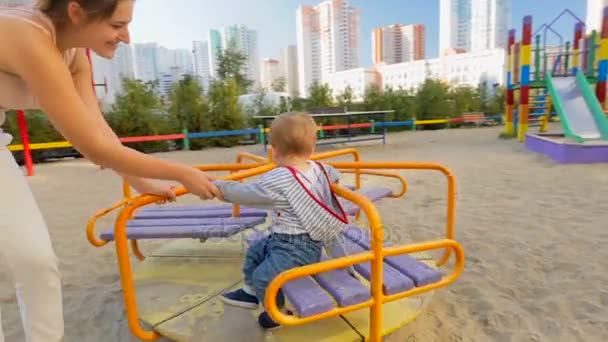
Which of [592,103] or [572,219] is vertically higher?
[592,103]

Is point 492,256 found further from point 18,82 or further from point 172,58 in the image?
point 172,58

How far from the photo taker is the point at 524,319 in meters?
2.10

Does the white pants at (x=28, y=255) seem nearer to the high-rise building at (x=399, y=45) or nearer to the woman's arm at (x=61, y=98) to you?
the woman's arm at (x=61, y=98)

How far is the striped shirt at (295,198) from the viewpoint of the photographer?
158 centimetres

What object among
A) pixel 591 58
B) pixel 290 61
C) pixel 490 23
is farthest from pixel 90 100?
pixel 490 23

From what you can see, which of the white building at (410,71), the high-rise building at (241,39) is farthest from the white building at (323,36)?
the high-rise building at (241,39)

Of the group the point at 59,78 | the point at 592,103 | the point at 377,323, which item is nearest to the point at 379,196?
the point at 377,323

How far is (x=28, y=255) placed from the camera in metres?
1.17

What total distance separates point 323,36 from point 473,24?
25.2 m

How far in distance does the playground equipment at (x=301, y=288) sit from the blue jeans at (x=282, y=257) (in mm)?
77

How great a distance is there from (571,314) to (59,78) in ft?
8.37

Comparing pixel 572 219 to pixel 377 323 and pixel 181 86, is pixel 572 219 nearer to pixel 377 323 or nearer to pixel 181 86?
pixel 377 323

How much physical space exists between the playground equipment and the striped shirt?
10cm

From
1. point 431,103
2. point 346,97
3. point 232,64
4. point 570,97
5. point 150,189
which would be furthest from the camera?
point 232,64
